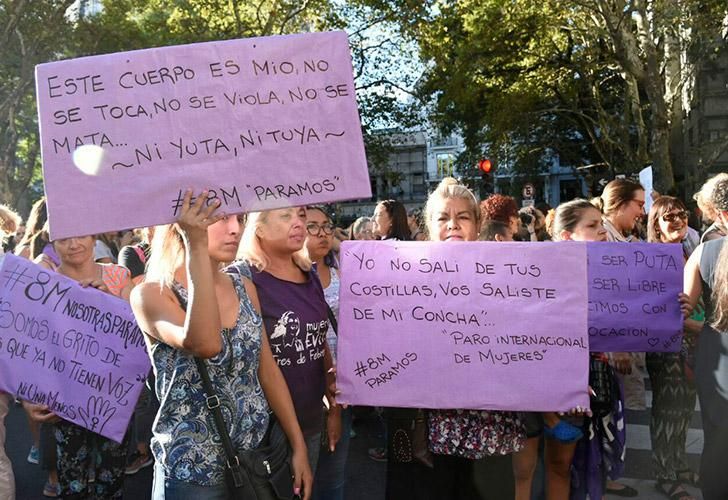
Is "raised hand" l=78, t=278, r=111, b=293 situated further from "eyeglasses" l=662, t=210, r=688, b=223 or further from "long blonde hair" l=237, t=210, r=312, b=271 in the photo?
"eyeglasses" l=662, t=210, r=688, b=223

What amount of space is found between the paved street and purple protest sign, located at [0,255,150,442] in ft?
6.62

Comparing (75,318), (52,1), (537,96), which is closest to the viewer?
(75,318)

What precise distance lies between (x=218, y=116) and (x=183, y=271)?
528mm

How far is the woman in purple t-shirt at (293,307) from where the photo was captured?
2949 mm

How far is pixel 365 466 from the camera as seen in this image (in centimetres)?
567

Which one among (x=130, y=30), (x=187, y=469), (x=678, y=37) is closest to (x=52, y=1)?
(x=130, y=30)

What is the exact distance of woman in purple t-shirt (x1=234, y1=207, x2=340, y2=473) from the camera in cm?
295

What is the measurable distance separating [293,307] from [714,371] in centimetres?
181

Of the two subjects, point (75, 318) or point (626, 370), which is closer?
point (75, 318)

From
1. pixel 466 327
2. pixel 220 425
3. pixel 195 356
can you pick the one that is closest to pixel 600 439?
pixel 466 327

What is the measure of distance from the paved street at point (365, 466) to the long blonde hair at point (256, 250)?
2372mm

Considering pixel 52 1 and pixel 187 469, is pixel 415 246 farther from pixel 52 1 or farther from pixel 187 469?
pixel 52 1

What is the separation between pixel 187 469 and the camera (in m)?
2.32

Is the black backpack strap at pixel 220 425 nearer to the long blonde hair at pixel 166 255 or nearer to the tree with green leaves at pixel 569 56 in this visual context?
the long blonde hair at pixel 166 255
